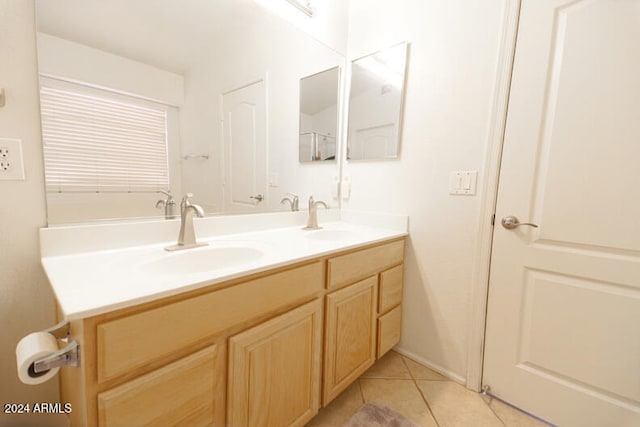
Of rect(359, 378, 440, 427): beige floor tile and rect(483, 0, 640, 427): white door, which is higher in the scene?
rect(483, 0, 640, 427): white door

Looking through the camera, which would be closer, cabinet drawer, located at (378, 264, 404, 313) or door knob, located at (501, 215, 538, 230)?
door knob, located at (501, 215, 538, 230)

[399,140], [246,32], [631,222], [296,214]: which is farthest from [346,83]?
[631,222]

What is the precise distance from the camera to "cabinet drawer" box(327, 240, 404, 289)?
1.11 meters

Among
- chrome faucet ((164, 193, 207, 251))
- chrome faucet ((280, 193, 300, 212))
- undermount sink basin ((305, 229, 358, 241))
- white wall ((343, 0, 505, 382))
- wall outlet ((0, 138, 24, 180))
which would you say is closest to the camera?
wall outlet ((0, 138, 24, 180))

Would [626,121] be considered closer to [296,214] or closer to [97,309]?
[296,214]

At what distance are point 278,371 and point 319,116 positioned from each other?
4.80 ft

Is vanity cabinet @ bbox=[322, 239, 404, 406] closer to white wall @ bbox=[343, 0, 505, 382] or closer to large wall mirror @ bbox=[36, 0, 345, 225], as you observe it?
white wall @ bbox=[343, 0, 505, 382]

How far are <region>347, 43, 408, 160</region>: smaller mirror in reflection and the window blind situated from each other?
3.68ft

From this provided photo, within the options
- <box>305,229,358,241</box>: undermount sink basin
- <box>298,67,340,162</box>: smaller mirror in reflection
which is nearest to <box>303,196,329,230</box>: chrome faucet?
<box>305,229,358,241</box>: undermount sink basin

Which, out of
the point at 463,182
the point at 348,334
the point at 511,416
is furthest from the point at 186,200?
the point at 511,416

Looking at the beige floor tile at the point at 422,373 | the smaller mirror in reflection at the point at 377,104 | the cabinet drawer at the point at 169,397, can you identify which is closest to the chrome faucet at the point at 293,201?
the smaller mirror in reflection at the point at 377,104

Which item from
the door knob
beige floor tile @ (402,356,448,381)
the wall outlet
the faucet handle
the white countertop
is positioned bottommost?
beige floor tile @ (402,356,448,381)

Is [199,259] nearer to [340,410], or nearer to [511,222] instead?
[340,410]

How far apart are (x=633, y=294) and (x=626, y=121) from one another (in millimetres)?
640
